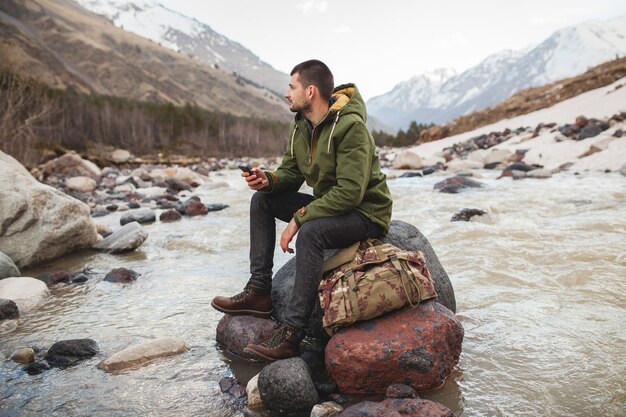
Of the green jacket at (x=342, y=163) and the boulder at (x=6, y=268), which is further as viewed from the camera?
the boulder at (x=6, y=268)

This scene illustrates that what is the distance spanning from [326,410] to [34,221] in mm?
5442

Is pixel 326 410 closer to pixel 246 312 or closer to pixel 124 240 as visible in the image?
pixel 246 312

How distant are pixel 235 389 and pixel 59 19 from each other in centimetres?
21375

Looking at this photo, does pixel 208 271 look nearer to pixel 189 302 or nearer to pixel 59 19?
pixel 189 302

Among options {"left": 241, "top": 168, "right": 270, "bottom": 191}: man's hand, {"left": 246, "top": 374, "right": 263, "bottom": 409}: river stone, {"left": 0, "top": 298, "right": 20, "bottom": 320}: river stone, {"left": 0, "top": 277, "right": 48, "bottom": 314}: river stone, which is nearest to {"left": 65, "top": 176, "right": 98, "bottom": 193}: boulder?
{"left": 0, "top": 277, "right": 48, "bottom": 314}: river stone

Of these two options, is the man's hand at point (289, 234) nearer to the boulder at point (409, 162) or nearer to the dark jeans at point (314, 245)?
the dark jeans at point (314, 245)

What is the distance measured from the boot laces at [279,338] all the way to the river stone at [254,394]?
357 mm

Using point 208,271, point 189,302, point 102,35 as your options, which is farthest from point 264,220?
point 102,35

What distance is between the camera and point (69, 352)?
3.39m

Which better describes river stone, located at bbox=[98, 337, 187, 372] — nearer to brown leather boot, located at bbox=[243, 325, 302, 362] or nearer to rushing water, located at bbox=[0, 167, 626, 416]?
rushing water, located at bbox=[0, 167, 626, 416]

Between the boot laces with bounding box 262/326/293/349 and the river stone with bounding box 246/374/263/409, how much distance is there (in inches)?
14.0

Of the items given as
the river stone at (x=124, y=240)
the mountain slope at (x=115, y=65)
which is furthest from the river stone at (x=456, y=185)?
the mountain slope at (x=115, y=65)

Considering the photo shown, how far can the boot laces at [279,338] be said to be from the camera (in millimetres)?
3207

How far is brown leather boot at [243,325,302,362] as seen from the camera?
3.15 metres
